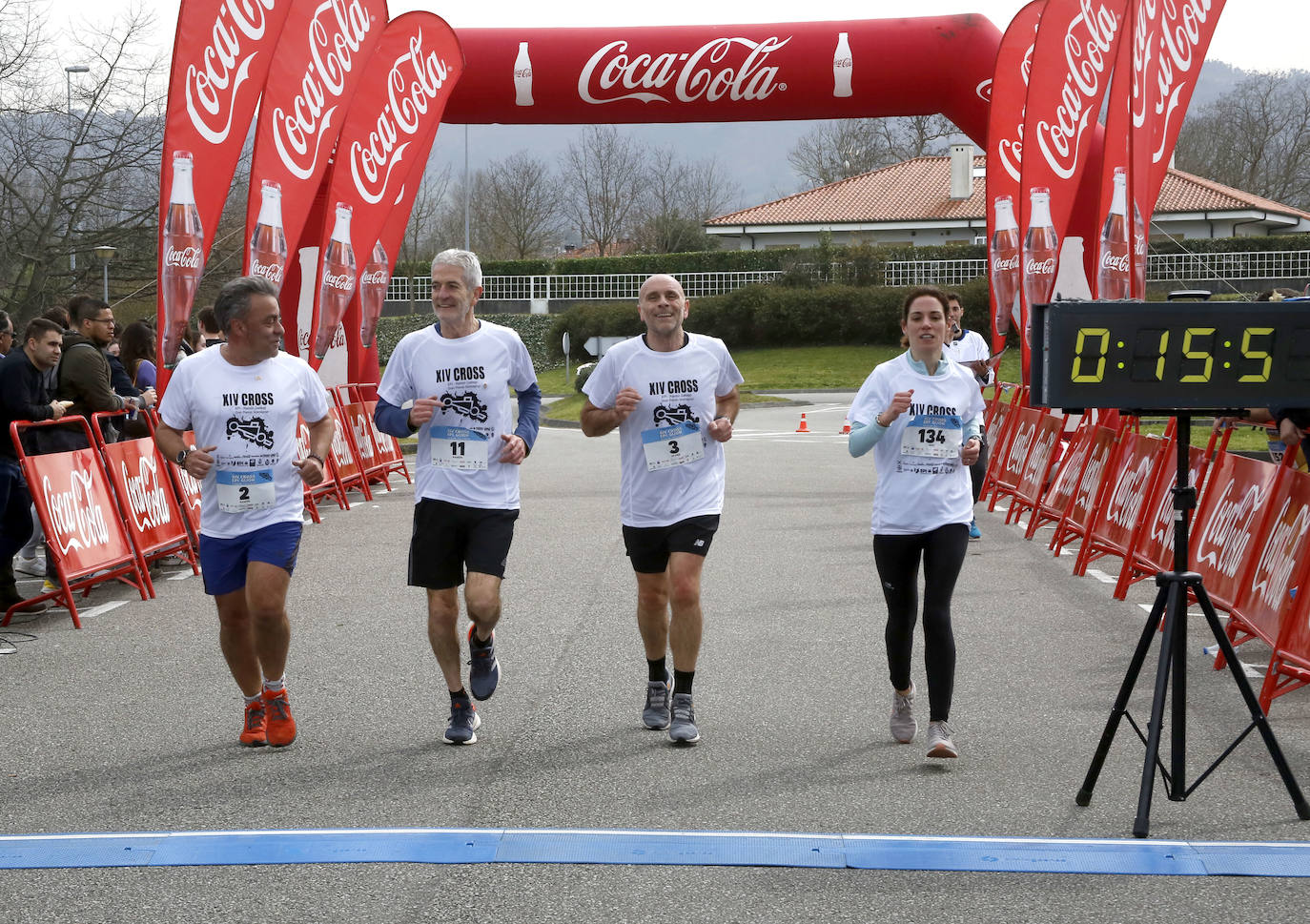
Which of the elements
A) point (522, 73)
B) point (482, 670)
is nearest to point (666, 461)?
point (482, 670)

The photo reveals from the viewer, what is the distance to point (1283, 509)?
721 cm

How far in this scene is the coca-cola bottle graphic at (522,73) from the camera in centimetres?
1830

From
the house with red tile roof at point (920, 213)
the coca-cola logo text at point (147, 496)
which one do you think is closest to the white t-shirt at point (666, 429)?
the coca-cola logo text at point (147, 496)

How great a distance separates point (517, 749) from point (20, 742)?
2.13 m

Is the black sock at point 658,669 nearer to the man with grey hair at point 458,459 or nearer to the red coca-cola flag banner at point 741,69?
the man with grey hair at point 458,459

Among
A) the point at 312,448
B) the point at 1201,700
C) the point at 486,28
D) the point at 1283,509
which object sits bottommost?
the point at 1201,700

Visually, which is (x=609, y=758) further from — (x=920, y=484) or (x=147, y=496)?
(x=147, y=496)

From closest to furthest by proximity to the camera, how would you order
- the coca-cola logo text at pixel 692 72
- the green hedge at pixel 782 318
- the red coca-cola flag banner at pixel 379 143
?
the red coca-cola flag banner at pixel 379 143
the coca-cola logo text at pixel 692 72
the green hedge at pixel 782 318

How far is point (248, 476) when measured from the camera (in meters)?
6.01

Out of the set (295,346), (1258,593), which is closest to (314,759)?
(1258,593)

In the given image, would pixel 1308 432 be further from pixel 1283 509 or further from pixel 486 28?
pixel 486 28

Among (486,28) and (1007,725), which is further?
(486,28)

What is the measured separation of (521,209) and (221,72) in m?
72.4

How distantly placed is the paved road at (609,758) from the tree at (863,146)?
7284 cm
